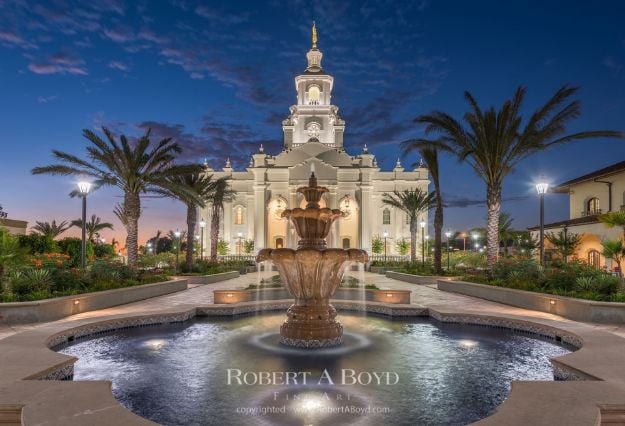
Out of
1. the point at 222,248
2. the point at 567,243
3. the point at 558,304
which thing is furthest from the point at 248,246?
the point at 558,304

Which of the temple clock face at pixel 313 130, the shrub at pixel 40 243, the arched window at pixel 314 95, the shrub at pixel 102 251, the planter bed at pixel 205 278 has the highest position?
the arched window at pixel 314 95

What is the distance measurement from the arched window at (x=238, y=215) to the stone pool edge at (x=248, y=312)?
44.3 m

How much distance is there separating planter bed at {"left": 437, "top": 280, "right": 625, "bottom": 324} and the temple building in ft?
114

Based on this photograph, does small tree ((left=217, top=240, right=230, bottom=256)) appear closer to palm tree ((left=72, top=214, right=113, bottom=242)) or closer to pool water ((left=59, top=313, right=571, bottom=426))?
palm tree ((left=72, top=214, right=113, bottom=242))

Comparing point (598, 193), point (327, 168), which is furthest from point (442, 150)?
point (327, 168)

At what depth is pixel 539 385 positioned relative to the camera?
482cm

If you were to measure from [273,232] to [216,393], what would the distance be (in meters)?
49.7

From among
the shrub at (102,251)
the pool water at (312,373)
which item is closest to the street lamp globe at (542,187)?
the pool water at (312,373)

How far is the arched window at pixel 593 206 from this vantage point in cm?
2747

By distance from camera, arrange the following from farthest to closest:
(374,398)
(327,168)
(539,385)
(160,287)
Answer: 1. (327,168)
2. (160,287)
3. (374,398)
4. (539,385)

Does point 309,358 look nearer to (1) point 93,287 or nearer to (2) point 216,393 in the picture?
(2) point 216,393

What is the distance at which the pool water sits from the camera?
16.4 feet

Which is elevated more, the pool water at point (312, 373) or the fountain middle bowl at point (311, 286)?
the fountain middle bowl at point (311, 286)

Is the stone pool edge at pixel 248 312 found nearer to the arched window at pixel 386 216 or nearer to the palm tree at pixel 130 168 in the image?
the palm tree at pixel 130 168
